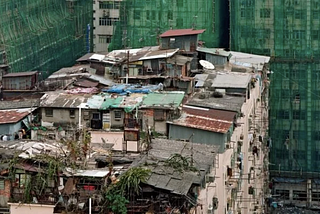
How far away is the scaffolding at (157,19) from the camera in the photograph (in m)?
64.6

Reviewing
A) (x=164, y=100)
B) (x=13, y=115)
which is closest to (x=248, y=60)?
(x=164, y=100)

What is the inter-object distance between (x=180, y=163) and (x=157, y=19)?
3390 cm

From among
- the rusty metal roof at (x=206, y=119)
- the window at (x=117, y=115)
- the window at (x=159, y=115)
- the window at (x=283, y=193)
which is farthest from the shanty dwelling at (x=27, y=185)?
the window at (x=283, y=193)

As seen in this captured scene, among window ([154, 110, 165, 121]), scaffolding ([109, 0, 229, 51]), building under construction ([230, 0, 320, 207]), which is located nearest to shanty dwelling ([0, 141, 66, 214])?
window ([154, 110, 165, 121])

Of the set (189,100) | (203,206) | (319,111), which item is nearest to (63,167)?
(203,206)

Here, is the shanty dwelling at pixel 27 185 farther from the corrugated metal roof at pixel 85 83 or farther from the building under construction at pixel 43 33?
the building under construction at pixel 43 33

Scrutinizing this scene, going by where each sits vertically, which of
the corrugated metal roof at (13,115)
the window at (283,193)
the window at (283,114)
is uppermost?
the corrugated metal roof at (13,115)

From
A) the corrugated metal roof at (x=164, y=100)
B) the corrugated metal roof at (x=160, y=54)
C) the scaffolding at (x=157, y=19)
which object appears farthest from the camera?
the scaffolding at (x=157, y=19)

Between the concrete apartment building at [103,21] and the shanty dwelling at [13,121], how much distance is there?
108 feet

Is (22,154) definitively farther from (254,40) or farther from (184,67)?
(254,40)

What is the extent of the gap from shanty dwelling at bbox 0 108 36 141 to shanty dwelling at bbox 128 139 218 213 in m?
5.81

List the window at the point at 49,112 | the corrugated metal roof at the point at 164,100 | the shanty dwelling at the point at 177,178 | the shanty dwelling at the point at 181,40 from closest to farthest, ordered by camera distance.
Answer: the shanty dwelling at the point at 177,178 < the corrugated metal roof at the point at 164,100 < the window at the point at 49,112 < the shanty dwelling at the point at 181,40

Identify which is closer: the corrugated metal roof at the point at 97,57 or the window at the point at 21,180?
the window at the point at 21,180

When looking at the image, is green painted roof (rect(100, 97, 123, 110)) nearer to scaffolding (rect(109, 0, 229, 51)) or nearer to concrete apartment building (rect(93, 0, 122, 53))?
scaffolding (rect(109, 0, 229, 51))
